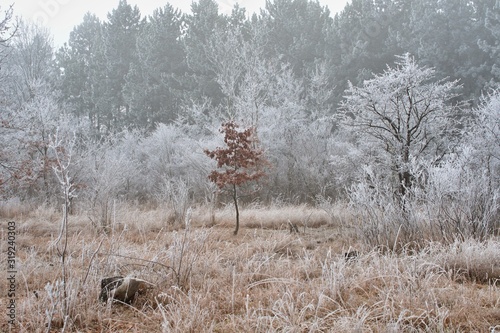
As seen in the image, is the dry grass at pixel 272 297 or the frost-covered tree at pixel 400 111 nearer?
the dry grass at pixel 272 297

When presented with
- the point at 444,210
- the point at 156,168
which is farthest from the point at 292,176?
the point at 444,210

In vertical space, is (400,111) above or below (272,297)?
above

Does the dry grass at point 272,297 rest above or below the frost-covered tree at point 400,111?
below

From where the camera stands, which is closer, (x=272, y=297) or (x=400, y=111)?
(x=272, y=297)

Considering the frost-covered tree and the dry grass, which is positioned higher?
the frost-covered tree

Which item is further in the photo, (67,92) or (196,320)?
(67,92)

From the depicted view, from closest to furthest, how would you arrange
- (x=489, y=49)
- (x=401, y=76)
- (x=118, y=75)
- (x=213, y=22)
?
1. (x=401, y=76)
2. (x=489, y=49)
3. (x=213, y=22)
4. (x=118, y=75)

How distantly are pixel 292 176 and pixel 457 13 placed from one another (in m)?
14.2

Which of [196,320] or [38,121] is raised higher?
[38,121]

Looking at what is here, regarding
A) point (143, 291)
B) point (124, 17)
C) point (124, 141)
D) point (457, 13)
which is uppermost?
point (124, 17)

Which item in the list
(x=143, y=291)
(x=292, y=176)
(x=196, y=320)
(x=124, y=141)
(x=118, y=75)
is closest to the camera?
(x=196, y=320)

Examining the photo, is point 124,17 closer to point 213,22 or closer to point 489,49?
point 213,22

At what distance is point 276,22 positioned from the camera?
27.0 m

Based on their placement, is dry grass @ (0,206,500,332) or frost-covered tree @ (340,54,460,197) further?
frost-covered tree @ (340,54,460,197)
